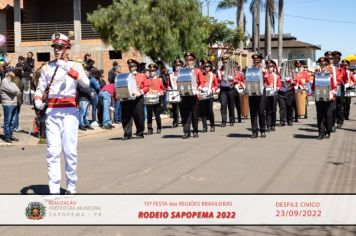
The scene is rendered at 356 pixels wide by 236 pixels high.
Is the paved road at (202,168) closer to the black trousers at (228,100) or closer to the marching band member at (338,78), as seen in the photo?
the marching band member at (338,78)

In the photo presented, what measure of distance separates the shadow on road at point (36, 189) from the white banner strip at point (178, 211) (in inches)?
48.4

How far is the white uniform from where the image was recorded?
764 centimetres

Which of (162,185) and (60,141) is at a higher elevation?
(60,141)

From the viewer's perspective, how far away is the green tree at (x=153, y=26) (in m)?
25.3

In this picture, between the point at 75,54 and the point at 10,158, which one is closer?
the point at 10,158

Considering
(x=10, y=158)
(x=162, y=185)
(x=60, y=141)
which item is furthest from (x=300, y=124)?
(x=60, y=141)

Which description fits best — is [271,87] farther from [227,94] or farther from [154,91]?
[154,91]

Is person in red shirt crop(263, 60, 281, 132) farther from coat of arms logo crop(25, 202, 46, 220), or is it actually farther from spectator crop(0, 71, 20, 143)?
coat of arms logo crop(25, 202, 46, 220)

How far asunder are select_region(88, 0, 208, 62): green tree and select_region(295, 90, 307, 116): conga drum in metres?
6.61

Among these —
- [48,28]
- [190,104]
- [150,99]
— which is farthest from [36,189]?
[48,28]

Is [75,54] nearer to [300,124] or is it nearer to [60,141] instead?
[300,124]

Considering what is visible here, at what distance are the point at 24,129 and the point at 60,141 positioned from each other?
10.1 m

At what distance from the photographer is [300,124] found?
19.1 metres

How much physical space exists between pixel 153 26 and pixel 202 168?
15507 millimetres
